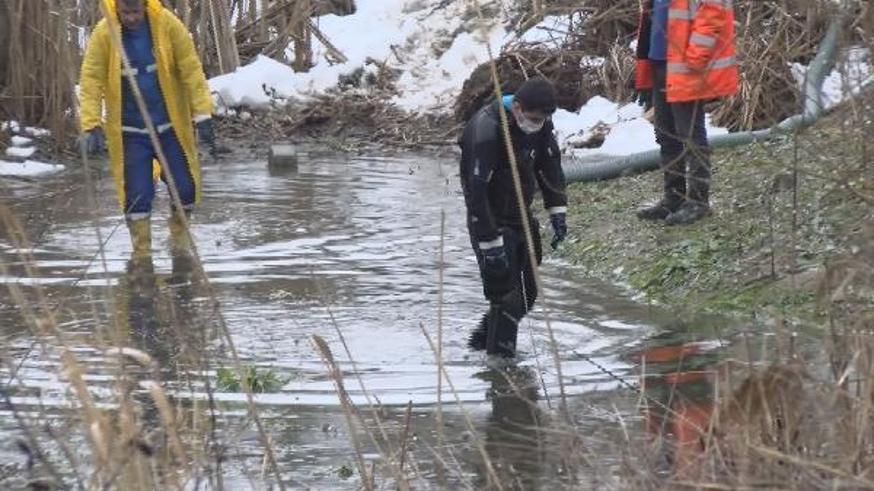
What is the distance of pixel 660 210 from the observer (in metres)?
10.7

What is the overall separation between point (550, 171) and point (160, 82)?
134 inches

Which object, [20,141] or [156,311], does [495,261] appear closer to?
[156,311]

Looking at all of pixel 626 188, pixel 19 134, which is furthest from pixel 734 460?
pixel 19 134

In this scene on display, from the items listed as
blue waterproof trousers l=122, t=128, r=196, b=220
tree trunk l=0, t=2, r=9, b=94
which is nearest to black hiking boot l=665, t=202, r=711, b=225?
blue waterproof trousers l=122, t=128, r=196, b=220

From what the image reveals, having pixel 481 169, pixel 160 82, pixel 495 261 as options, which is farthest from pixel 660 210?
pixel 481 169

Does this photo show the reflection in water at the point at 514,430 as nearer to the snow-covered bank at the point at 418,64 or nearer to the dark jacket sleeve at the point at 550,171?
the dark jacket sleeve at the point at 550,171

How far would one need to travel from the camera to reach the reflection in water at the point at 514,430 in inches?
223

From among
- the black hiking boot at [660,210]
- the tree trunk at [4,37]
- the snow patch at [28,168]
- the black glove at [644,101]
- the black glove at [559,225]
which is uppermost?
the tree trunk at [4,37]

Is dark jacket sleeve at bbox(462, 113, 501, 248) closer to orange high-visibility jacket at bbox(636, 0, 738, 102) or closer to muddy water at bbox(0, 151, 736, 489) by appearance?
muddy water at bbox(0, 151, 736, 489)

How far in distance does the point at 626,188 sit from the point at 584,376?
4970mm

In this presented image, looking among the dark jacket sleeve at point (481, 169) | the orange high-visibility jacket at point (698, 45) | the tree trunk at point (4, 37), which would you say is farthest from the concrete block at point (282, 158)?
the dark jacket sleeve at point (481, 169)

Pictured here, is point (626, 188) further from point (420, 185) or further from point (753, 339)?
point (753, 339)

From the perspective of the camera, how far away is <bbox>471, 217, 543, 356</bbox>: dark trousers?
7.70 m

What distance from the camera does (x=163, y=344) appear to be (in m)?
8.22
